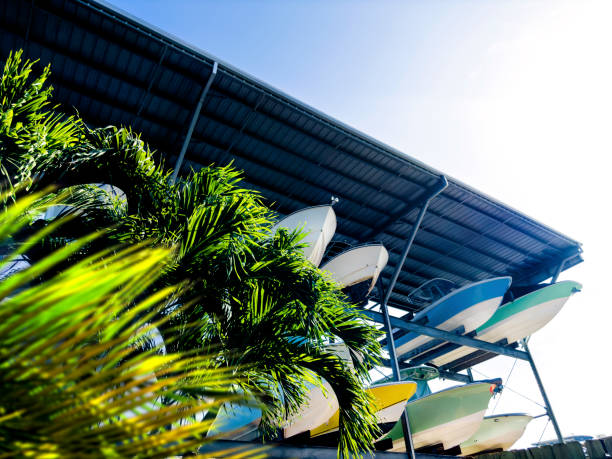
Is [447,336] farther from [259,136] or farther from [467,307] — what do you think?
[259,136]

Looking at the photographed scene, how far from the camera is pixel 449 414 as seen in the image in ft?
37.4

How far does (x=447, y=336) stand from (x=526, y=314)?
3.49 meters

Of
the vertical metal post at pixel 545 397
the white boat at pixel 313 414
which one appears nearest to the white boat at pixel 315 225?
the white boat at pixel 313 414

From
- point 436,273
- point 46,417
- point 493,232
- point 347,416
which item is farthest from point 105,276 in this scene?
point 436,273

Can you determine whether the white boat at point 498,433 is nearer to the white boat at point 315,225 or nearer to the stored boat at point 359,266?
the stored boat at point 359,266

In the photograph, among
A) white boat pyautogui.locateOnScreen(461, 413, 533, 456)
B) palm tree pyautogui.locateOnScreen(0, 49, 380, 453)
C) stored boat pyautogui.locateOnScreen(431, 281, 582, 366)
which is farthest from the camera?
stored boat pyautogui.locateOnScreen(431, 281, 582, 366)

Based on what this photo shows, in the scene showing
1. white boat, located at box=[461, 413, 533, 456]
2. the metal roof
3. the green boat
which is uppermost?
the metal roof

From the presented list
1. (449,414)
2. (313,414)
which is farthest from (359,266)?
(449,414)

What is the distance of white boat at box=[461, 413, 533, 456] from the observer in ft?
41.0

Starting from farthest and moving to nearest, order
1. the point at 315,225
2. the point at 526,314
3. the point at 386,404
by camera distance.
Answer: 1. the point at 526,314
2. the point at 315,225
3. the point at 386,404

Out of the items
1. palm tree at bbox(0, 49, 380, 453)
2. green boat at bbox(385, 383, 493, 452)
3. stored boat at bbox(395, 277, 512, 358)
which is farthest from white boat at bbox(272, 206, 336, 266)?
stored boat at bbox(395, 277, 512, 358)

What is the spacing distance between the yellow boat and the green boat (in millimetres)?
2073

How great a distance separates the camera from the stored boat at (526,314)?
1437 cm

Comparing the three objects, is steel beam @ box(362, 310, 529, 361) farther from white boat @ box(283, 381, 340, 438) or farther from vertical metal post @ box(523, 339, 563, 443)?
white boat @ box(283, 381, 340, 438)
